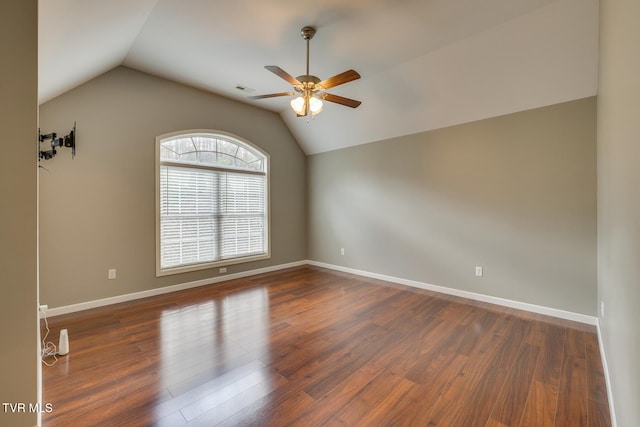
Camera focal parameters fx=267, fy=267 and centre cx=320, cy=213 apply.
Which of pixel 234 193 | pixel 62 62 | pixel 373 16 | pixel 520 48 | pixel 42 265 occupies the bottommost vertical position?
pixel 42 265

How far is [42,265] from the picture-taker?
312cm

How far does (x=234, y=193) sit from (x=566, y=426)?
4.80 meters

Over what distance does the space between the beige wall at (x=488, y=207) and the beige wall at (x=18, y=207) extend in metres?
4.31

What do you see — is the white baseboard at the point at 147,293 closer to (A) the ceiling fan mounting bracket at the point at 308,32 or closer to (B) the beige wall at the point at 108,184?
(B) the beige wall at the point at 108,184

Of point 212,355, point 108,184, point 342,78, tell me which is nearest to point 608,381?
point 212,355

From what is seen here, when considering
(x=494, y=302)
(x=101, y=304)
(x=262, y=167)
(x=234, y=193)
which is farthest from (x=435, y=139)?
(x=101, y=304)

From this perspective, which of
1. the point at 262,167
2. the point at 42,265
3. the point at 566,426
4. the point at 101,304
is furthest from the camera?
the point at 262,167

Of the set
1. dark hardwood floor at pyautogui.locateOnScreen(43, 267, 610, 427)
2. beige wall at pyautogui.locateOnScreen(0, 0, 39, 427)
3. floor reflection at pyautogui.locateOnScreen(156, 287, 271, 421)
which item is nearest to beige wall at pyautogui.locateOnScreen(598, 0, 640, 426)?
dark hardwood floor at pyautogui.locateOnScreen(43, 267, 610, 427)

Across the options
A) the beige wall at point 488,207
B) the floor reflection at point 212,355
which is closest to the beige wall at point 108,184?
the floor reflection at point 212,355

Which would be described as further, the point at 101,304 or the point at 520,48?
the point at 101,304

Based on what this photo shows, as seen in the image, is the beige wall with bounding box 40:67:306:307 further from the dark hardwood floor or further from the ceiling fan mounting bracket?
the ceiling fan mounting bracket

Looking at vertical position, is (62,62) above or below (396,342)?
above

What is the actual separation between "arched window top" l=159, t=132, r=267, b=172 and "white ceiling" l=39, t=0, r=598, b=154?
0.87 metres

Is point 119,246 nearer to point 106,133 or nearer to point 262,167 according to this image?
point 106,133
